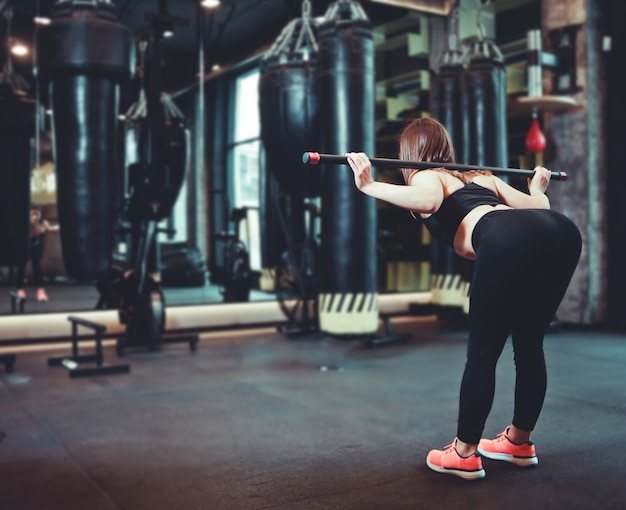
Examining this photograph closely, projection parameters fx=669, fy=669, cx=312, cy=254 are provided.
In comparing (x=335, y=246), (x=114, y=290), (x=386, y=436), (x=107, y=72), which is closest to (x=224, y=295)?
(x=114, y=290)

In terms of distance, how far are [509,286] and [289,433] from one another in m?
1.35

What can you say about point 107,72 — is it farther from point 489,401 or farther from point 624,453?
point 624,453

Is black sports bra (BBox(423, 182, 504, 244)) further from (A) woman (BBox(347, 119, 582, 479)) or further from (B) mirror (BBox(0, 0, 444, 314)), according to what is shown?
(B) mirror (BBox(0, 0, 444, 314))

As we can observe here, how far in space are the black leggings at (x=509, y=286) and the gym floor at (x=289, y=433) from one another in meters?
0.34

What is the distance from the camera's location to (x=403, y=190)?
2.25m

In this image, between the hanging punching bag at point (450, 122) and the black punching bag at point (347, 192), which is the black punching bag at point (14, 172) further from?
the hanging punching bag at point (450, 122)

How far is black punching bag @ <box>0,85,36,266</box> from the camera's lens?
4.59 metres

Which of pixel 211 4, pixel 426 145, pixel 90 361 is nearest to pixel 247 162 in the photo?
pixel 211 4

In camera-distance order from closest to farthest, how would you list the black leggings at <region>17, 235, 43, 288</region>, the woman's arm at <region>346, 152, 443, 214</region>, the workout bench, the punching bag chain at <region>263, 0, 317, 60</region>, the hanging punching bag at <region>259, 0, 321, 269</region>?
the woman's arm at <region>346, 152, 443, 214</region>
the workout bench
the hanging punching bag at <region>259, 0, 321, 269</region>
the punching bag chain at <region>263, 0, 317, 60</region>
the black leggings at <region>17, 235, 43, 288</region>

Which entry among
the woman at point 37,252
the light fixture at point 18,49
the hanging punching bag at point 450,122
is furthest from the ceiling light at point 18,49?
the hanging punching bag at point 450,122

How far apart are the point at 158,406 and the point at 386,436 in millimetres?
1351

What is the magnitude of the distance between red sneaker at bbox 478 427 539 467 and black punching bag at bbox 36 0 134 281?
261 cm

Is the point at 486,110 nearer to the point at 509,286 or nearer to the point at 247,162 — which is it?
the point at 247,162

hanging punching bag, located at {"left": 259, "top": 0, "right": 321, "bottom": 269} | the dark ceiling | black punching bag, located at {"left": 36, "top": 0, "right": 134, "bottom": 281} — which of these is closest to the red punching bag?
hanging punching bag, located at {"left": 259, "top": 0, "right": 321, "bottom": 269}
